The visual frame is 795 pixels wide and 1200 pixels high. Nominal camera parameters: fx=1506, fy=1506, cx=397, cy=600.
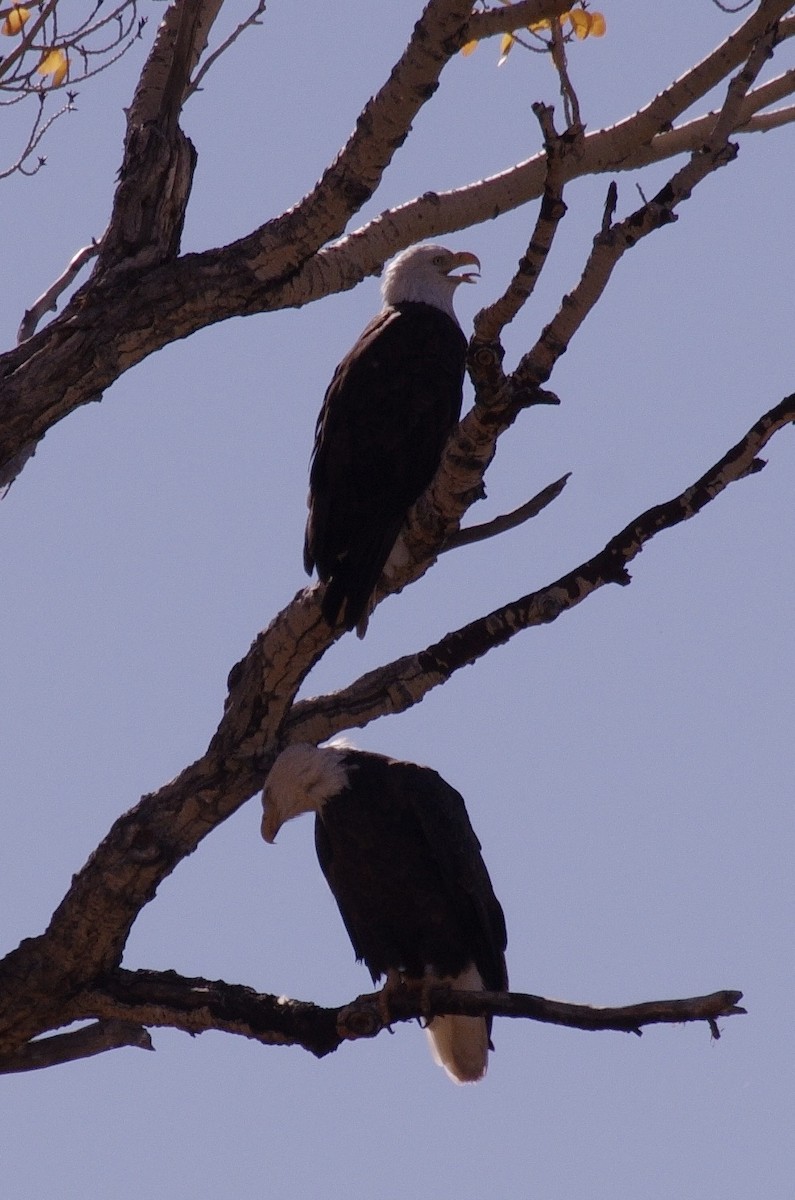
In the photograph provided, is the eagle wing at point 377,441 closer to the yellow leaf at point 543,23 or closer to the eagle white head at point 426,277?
the eagle white head at point 426,277

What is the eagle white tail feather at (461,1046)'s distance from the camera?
591 cm

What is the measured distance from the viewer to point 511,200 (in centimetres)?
538

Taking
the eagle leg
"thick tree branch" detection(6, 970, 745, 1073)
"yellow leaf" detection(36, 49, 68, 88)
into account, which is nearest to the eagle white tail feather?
the eagle leg

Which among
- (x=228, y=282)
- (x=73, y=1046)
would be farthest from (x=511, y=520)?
(x=73, y=1046)

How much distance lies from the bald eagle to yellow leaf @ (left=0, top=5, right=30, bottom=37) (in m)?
1.75

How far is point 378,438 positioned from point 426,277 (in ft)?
5.07

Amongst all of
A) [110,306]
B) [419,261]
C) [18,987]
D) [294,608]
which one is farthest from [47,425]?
[419,261]

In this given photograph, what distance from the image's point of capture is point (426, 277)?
7.03m

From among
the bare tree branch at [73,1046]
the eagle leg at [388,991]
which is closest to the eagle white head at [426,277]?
the eagle leg at [388,991]

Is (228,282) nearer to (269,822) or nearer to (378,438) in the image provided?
(378,438)

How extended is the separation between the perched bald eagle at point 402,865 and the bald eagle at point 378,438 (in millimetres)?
678

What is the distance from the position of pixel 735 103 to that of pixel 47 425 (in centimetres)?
218

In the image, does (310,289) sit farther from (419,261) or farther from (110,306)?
(419,261)

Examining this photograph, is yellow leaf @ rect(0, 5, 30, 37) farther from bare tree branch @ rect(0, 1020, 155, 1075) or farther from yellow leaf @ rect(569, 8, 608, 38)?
bare tree branch @ rect(0, 1020, 155, 1075)
